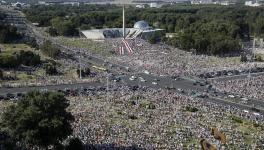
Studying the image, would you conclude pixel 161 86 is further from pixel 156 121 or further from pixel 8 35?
pixel 8 35

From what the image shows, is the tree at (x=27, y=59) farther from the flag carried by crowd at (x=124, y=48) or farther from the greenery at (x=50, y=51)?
the flag carried by crowd at (x=124, y=48)

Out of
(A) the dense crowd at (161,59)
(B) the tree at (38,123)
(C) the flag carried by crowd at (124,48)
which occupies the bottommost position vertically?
(A) the dense crowd at (161,59)

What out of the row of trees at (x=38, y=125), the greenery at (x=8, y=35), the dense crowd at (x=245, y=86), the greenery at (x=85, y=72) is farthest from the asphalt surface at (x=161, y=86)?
the greenery at (x=8, y=35)

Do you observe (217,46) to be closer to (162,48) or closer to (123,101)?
(162,48)

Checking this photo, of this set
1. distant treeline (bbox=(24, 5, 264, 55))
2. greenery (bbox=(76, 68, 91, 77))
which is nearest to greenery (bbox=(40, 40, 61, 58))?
greenery (bbox=(76, 68, 91, 77))

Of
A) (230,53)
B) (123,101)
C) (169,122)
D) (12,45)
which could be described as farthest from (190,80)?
(12,45)

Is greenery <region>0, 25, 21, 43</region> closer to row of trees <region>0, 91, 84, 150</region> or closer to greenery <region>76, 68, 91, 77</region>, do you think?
greenery <region>76, 68, 91, 77</region>

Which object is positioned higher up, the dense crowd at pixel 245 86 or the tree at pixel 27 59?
the tree at pixel 27 59
